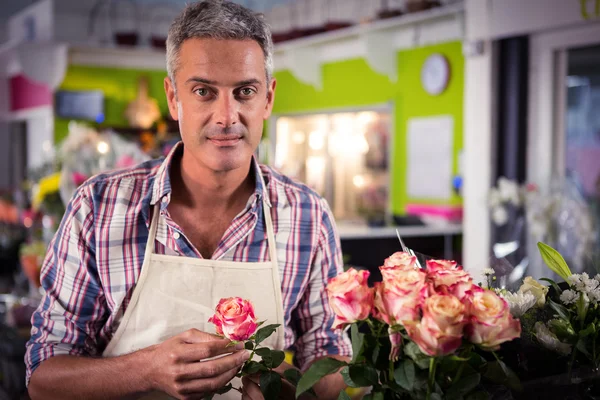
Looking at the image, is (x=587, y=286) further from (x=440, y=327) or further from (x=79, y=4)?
(x=79, y=4)

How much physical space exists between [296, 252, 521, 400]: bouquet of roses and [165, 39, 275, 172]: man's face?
0.57 meters

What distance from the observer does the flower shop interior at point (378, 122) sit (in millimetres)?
3594

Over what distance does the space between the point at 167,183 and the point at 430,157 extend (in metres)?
5.35

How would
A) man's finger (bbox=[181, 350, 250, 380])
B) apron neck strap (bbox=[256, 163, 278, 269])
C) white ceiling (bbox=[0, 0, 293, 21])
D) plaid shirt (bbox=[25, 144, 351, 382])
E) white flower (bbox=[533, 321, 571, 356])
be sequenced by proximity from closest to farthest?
white flower (bbox=[533, 321, 571, 356]) < man's finger (bbox=[181, 350, 250, 380]) < plaid shirt (bbox=[25, 144, 351, 382]) < apron neck strap (bbox=[256, 163, 278, 269]) < white ceiling (bbox=[0, 0, 293, 21])

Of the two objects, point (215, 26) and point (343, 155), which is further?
point (343, 155)

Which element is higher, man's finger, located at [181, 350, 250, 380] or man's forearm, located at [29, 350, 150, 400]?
man's finger, located at [181, 350, 250, 380]

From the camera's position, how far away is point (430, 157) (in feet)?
Answer: 22.0

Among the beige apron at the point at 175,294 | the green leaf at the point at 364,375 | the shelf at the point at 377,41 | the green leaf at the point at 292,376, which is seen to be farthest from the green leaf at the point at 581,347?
the shelf at the point at 377,41

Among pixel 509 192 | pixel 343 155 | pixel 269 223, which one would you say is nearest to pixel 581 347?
pixel 269 223

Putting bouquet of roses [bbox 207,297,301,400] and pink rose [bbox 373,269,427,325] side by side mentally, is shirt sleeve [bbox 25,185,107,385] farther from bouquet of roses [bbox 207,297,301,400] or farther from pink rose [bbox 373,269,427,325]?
pink rose [bbox 373,269,427,325]

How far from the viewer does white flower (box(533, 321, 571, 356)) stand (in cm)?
112

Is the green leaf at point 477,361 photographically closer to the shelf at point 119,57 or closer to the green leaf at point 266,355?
the green leaf at point 266,355

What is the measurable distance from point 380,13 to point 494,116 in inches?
86.4

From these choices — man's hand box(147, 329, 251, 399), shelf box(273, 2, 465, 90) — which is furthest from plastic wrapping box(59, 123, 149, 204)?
shelf box(273, 2, 465, 90)
